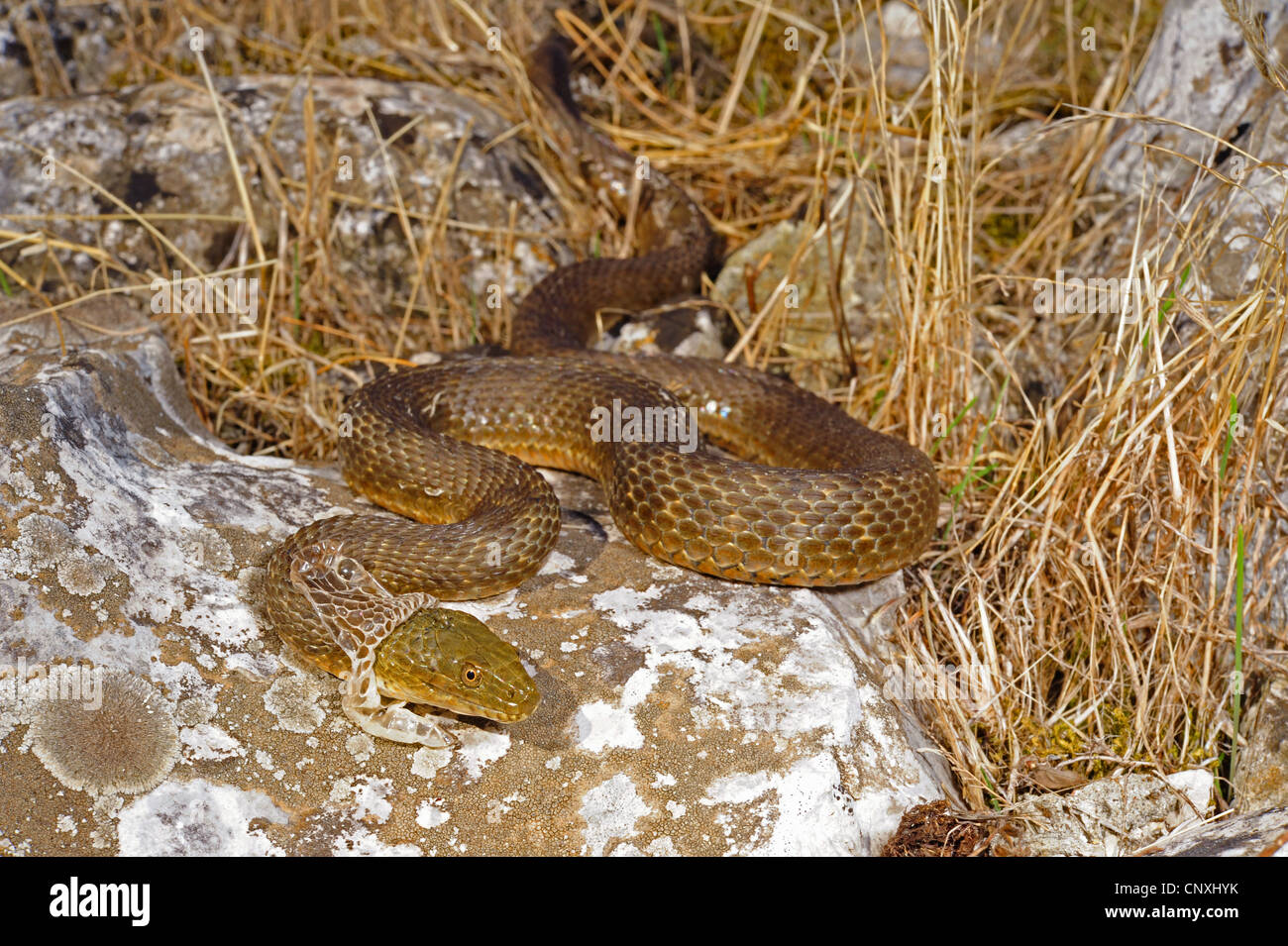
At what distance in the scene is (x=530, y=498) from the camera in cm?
482

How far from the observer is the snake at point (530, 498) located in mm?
3924

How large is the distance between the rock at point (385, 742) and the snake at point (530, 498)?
0.15 metres

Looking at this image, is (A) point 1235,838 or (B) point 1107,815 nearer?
(A) point 1235,838

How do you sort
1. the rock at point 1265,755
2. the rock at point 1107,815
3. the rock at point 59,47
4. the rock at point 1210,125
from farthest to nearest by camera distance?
1. the rock at point 59,47
2. the rock at point 1210,125
3. the rock at point 1265,755
4. the rock at point 1107,815

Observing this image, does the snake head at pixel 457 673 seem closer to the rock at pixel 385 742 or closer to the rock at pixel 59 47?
the rock at pixel 385 742

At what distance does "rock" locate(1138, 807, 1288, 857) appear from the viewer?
11.5ft

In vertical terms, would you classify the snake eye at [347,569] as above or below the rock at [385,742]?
above

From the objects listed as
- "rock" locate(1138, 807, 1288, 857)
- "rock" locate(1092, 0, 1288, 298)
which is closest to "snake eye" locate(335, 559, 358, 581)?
"rock" locate(1138, 807, 1288, 857)

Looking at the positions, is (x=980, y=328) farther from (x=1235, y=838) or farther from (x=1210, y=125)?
(x=1235, y=838)

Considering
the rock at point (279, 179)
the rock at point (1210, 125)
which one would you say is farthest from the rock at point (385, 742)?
the rock at point (1210, 125)

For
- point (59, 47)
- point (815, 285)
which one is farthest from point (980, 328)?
point (59, 47)

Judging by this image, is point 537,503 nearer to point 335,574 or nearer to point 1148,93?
point 335,574

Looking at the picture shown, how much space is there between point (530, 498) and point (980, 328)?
8.58 ft
